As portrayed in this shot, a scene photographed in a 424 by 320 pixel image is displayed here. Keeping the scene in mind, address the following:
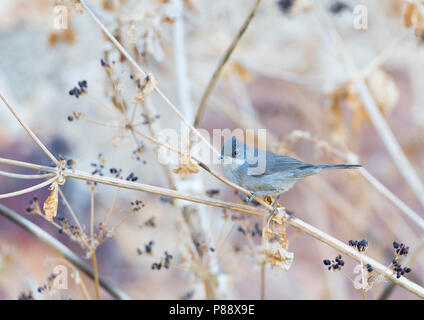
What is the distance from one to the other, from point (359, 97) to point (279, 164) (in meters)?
0.91

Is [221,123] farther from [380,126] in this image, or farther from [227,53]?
[227,53]

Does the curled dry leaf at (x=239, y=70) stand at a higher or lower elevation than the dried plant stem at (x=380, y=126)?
higher

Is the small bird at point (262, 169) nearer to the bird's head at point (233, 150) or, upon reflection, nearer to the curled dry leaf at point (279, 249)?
the bird's head at point (233, 150)

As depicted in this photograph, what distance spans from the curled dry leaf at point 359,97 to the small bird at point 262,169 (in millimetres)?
577

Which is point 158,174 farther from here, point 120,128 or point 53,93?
point 120,128

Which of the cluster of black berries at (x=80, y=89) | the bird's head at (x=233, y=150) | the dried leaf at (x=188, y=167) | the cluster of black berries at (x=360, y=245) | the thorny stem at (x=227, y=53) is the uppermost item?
the thorny stem at (x=227, y=53)

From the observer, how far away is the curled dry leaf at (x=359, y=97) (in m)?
2.75

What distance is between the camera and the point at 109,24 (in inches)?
97.0

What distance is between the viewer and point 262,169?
2.39m

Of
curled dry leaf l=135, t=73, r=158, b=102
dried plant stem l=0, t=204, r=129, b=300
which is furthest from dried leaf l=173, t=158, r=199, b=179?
dried plant stem l=0, t=204, r=129, b=300

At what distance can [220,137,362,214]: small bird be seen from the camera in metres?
2.29

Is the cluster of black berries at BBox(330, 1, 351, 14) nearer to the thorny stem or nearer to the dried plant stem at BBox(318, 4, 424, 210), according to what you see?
the dried plant stem at BBox(318, 4, 424, 210)

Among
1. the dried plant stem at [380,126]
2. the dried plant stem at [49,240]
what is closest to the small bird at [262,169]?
the dried plant stem at [380,126]

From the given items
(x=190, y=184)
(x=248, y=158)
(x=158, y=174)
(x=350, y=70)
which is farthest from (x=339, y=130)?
(x=158, y=174)
